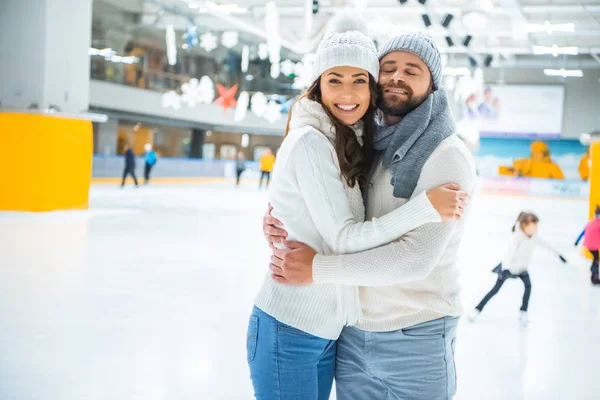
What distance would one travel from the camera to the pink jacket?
21.1 feet

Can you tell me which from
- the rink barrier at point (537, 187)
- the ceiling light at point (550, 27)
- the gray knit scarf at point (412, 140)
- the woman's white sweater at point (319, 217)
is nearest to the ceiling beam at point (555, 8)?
the ceiling light at point (550, 27)

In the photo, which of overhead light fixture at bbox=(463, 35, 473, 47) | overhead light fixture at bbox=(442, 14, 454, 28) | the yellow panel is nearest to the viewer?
the yellow panel

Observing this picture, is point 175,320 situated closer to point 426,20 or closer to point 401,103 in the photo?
point 401,103

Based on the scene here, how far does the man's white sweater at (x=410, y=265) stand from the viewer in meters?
1.38

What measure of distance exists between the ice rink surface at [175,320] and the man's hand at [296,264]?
1494 millimetres

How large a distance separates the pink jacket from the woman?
564 centimetres

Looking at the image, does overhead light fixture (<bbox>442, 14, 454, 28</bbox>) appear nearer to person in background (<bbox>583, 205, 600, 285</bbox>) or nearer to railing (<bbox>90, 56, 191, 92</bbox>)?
person in background (<bbox>583, 205, 600, 285</bbox>)

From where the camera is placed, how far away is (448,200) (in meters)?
1.36

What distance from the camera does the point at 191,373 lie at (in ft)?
9.93

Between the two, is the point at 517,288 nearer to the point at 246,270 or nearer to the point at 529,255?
the point at 529,255

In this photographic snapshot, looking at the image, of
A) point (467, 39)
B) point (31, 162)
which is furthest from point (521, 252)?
point (467, 39)

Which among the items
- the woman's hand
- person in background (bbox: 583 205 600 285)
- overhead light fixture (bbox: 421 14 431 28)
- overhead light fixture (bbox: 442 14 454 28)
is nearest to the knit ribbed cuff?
the woman's hand

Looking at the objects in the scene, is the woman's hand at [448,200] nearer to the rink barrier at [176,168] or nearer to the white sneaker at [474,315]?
the white sneaker at [474,315]

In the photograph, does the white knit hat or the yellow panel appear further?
the yellow panel
